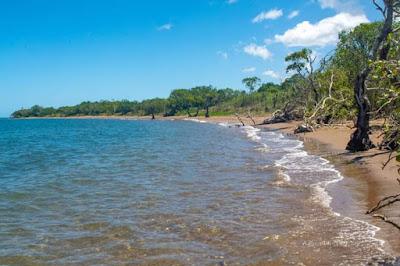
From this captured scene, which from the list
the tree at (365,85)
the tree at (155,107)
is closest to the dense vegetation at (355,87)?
the tree at (365,85)

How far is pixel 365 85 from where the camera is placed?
23.5m

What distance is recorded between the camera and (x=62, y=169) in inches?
1007

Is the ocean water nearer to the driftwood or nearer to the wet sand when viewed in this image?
the wet sand

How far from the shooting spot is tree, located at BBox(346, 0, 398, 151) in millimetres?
21844

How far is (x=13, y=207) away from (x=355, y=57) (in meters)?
38.4

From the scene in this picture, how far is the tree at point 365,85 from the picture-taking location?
71.7ft

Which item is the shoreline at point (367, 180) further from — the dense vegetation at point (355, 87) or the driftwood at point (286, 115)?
the driftwood at point (286, 115)

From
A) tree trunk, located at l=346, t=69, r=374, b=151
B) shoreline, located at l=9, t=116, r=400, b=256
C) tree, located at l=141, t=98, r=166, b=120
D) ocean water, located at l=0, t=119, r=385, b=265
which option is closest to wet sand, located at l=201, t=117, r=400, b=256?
shoreline, located at l=9, t=116, r=400, b=256

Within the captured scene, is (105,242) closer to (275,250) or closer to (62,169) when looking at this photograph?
(275,250)

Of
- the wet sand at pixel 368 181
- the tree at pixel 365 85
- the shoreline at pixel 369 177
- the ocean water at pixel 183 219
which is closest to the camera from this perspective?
the ocean water at pixel 183 219

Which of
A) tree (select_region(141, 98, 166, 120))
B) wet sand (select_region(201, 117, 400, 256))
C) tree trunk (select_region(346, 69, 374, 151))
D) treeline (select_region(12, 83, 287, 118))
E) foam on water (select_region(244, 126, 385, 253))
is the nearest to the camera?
foam on water (select_region(244, 126, 385, 253))

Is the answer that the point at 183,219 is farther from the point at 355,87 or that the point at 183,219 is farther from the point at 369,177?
the point at 355,87

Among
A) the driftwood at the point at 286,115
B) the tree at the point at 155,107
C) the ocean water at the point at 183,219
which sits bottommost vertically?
the ocean water at the point at 183,219

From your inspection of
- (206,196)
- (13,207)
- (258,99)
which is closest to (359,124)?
(206,196)
